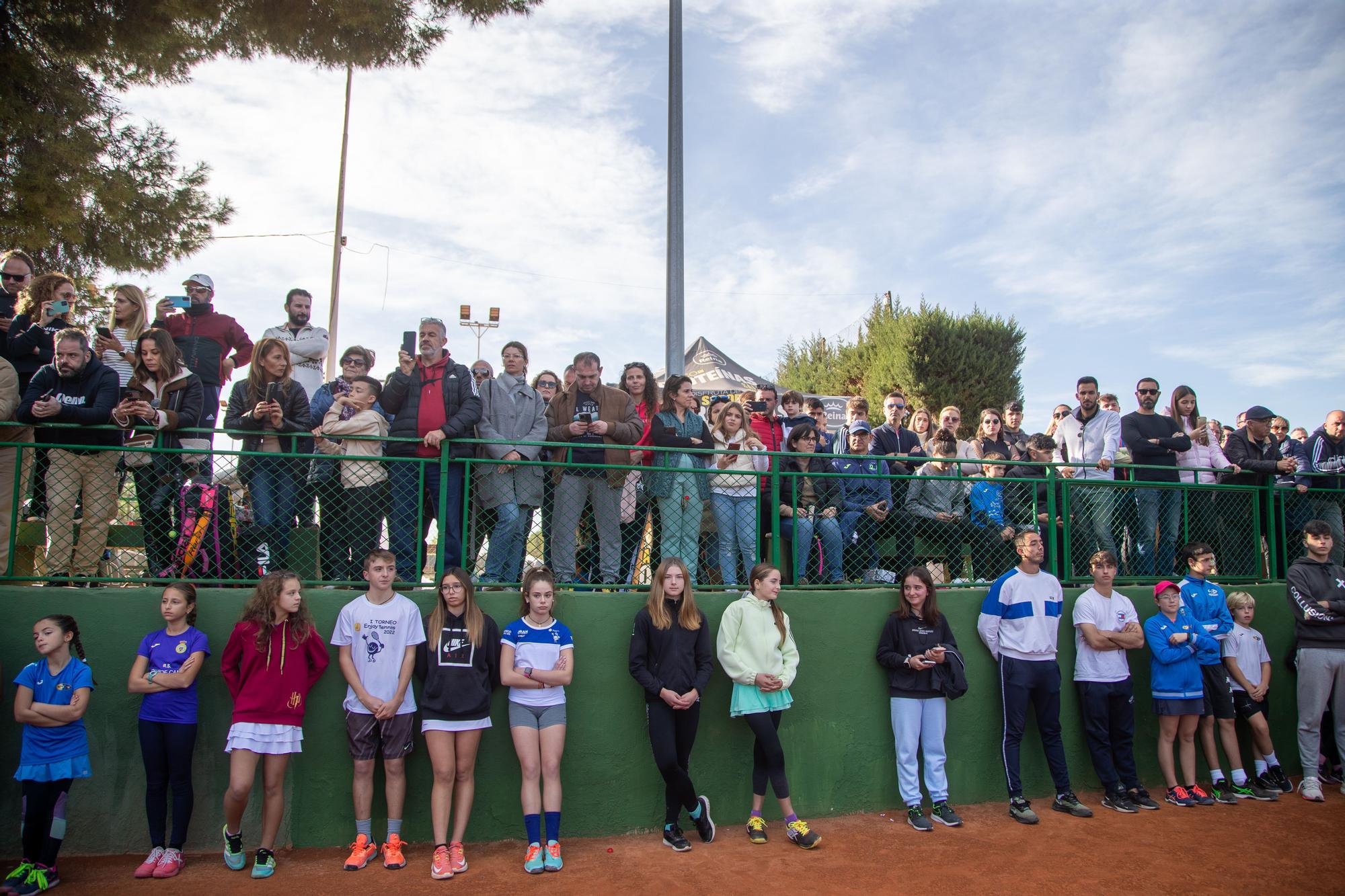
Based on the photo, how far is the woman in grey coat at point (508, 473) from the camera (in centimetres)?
639

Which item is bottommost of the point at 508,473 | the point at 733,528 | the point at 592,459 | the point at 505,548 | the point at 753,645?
the point at 753,645

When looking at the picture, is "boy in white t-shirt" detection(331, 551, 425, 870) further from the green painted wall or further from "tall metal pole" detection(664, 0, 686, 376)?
"tall metal pole" detection(664, 0, 686, 376)

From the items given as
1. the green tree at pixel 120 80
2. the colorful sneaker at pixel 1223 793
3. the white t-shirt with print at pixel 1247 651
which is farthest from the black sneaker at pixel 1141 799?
the green tree at pixel 120 80

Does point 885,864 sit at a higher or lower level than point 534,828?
lower

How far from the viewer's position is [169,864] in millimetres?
5289

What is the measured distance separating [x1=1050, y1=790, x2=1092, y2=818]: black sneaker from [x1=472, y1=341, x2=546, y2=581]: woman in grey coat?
175 inches

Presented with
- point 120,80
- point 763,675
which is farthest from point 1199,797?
point 120,80

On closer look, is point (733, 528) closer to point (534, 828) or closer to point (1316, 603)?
point (534, 828)

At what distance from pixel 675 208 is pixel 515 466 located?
11.4 feet

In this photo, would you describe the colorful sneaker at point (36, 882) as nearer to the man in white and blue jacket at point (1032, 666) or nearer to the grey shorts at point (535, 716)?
the grey shorts at point (535, 716)

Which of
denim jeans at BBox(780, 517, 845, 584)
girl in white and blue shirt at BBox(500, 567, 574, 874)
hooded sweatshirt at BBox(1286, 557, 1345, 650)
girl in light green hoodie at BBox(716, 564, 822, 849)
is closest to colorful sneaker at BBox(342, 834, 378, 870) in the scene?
girl in white and blue shirt at BBox(500, 567, 574, 874)

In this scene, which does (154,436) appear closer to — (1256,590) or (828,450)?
(828,450)

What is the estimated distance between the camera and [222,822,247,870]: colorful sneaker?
541 centimetres

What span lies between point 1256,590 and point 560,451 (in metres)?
6.48
